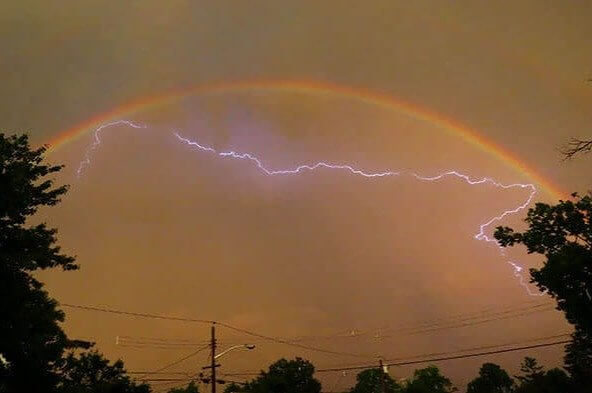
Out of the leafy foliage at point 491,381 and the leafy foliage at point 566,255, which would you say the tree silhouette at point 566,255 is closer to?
the leafy foliage at point 566,255

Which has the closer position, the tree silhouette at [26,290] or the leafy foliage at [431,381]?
the tree silhouette at [26,290]

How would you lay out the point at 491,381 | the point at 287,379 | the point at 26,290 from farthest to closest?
the point at 491,381, the point at 287,379, the point at 26,290

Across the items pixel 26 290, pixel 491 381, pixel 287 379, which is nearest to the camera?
pixel 26 290

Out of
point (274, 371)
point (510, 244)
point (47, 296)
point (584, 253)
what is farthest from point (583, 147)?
Answer: point (274, 371)

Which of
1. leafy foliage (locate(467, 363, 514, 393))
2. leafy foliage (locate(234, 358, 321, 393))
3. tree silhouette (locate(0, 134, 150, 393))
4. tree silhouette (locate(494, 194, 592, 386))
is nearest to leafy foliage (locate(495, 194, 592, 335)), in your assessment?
tree silhouette (locate(494, 194, 592, 386))

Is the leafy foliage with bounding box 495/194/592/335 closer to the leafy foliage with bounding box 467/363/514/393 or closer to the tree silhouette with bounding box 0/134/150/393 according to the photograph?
the tree silhouette with bounding box 0/134/150/393

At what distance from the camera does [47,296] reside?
1551 centimetres

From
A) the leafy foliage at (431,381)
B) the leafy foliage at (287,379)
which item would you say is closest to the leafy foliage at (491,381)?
the leafy foliage at (431,381)

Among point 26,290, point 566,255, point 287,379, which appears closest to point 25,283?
point 26,290

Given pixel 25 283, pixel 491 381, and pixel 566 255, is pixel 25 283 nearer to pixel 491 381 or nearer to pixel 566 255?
pixel 566 255

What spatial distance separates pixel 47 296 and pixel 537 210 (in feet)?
57.5

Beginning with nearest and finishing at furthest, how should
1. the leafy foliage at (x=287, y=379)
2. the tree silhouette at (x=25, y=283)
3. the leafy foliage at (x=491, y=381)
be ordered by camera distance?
the tree silhouette at (x=25, y=283)
the leafy foliage at (x=287, y=379)
the leafy foliage at (x=491, y=381)

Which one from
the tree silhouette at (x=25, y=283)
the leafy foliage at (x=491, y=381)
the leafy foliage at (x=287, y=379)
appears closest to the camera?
the tree silhouette at (x=25, y=283)

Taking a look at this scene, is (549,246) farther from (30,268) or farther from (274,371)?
(274,371)
